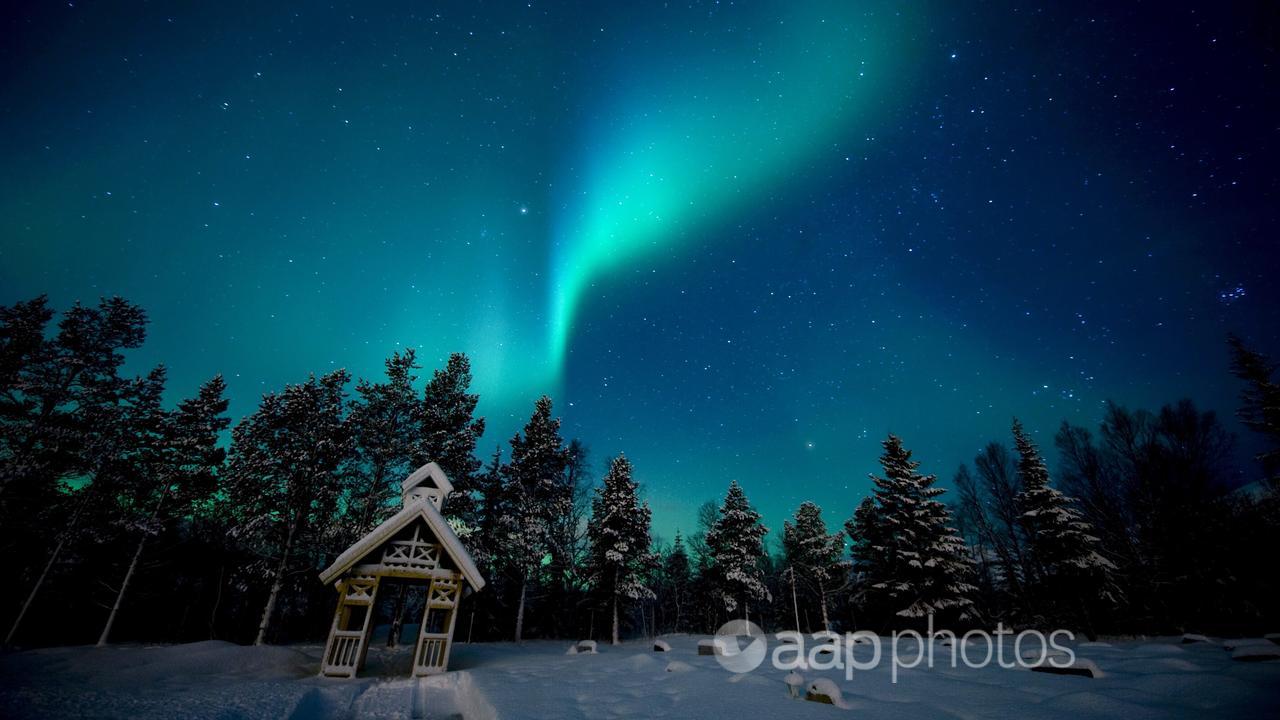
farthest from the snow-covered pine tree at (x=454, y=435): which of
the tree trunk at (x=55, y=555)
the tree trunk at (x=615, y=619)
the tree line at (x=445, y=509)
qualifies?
the tree trunk at (x=55, y=555)

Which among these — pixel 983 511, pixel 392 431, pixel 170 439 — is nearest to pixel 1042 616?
pixel 983 511

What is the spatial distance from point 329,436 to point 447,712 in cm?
1637

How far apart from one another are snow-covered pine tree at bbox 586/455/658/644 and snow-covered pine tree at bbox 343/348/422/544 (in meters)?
11.7

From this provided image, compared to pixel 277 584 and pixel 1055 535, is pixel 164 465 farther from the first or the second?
pixel 1055 535

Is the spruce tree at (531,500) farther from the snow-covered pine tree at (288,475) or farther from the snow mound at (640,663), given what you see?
the snow mound at (640,663)

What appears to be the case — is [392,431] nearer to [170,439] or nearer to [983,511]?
[170,439]

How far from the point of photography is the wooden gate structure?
11.6 metres

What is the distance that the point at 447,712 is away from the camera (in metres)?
8.82

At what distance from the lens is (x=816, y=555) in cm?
3294

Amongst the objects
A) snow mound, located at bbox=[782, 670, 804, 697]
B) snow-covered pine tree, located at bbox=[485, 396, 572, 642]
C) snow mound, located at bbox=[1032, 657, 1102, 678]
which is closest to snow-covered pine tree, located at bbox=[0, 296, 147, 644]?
snow-covered pine tree, located at bbox=[485, 396, 572, 642]

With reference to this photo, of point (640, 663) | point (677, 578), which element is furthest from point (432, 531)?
point (677, 578)

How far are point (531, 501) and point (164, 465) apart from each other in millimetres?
17286

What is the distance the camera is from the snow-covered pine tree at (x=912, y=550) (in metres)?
22.5

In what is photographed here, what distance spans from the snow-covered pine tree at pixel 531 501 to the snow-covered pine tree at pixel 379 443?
598 centimetres
